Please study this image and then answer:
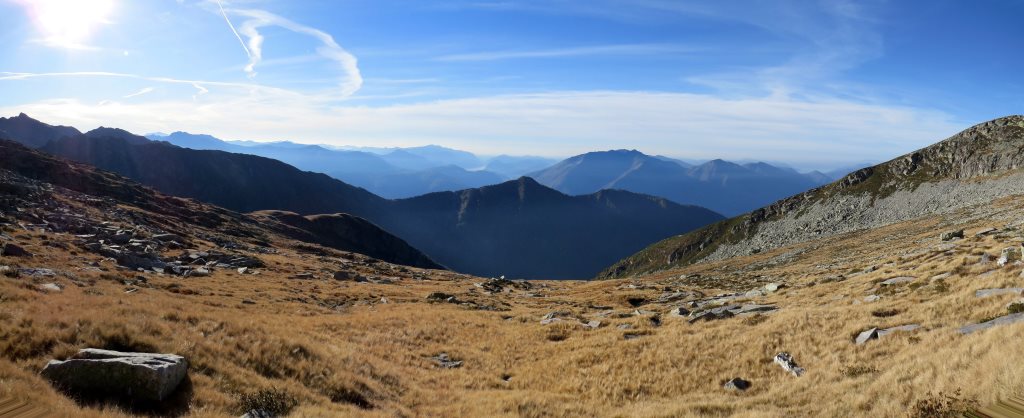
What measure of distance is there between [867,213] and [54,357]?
151052 mm

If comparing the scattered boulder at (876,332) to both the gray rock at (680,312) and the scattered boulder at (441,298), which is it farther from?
the scattered boulder at (441,298)

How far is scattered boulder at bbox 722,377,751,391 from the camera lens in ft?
54.6

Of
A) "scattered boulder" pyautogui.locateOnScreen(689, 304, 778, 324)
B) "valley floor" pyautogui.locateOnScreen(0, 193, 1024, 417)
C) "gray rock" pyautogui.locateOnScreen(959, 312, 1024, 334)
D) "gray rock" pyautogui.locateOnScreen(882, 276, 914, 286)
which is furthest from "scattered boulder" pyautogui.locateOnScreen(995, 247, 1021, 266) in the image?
"gray rock" pyautogui.locateOnScreen(959, 312, 1024, 334)

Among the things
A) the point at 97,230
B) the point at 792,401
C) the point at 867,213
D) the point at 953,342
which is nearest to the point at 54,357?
the point at 792,401

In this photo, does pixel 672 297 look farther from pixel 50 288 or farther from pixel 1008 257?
pixel 50 288

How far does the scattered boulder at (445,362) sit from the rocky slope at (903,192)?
10992 cm

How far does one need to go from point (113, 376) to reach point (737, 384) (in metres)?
18.6

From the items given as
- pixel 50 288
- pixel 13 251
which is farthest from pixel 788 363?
pixel 13 251

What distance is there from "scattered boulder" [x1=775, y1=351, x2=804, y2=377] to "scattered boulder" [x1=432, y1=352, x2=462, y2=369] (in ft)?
46.6

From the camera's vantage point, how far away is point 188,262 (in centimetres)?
5031

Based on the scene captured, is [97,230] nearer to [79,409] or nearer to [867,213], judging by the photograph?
[79,409]

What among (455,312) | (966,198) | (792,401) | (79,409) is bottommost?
(455,312)

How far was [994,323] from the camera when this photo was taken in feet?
48.0

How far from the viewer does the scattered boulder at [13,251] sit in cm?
3306
